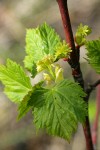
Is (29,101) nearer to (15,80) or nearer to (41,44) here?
(15,80)

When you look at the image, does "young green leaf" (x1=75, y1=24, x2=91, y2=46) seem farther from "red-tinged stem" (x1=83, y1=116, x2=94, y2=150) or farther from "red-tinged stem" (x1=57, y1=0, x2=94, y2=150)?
"red-tinged stem" (x1=83, y1=116, x2=94, y2=150)

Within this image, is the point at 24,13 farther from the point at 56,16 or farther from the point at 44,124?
the point at 44,124

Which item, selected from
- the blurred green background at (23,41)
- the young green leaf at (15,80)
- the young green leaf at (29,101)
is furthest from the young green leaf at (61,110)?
the blurred green background at (23,41)

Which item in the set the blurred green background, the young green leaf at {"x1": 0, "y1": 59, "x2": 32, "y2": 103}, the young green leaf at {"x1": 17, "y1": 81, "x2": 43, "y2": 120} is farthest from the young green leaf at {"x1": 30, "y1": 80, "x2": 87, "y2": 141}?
the blurred green background

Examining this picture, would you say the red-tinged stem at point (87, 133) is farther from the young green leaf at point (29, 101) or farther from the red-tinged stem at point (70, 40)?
the young green leaf at point (29, 101)

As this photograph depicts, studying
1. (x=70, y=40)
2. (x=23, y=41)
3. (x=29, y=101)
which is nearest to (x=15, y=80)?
(x=29, y=101)

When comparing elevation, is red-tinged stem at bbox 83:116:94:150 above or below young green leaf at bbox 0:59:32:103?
below
